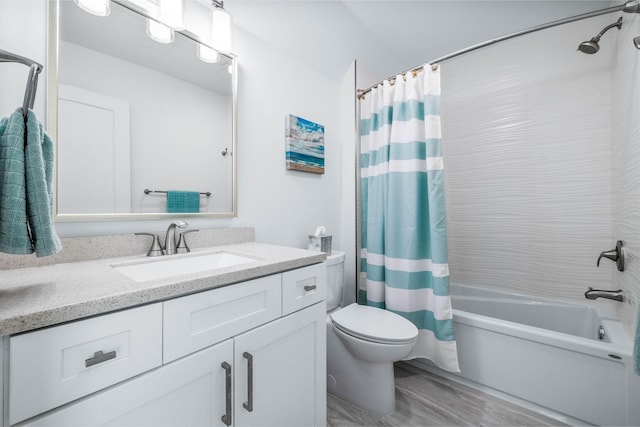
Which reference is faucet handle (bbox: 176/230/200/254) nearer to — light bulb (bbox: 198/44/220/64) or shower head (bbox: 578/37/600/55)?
light bulb (bbox: 198/44/220/64)

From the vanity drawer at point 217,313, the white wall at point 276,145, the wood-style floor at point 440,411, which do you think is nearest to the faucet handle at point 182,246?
the white wall at point 276,145

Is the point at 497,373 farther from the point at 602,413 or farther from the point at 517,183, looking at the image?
the point at 517,183

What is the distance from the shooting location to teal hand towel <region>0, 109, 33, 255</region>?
580 millimetres

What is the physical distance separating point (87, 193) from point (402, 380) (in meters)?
1.95

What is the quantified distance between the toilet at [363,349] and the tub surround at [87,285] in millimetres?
560

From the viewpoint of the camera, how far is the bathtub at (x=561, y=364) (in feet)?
3.98

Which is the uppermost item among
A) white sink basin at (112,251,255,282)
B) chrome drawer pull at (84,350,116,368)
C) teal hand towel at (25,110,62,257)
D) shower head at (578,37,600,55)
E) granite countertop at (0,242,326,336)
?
shower head at (578,37,600,55)

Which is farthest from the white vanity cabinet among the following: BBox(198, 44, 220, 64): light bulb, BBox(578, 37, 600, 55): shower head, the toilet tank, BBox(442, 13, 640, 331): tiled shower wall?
BBox(578, 37, 600, 55): shower head

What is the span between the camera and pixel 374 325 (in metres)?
1.43

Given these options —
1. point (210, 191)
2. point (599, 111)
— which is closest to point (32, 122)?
point (210, 191)

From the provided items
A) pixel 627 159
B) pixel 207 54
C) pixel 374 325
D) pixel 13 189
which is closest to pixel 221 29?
pixel 207 54

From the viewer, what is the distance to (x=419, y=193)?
1630 mm

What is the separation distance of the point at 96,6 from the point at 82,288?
1.11 m

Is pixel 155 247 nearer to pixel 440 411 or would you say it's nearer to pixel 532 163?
pixel 440 411
